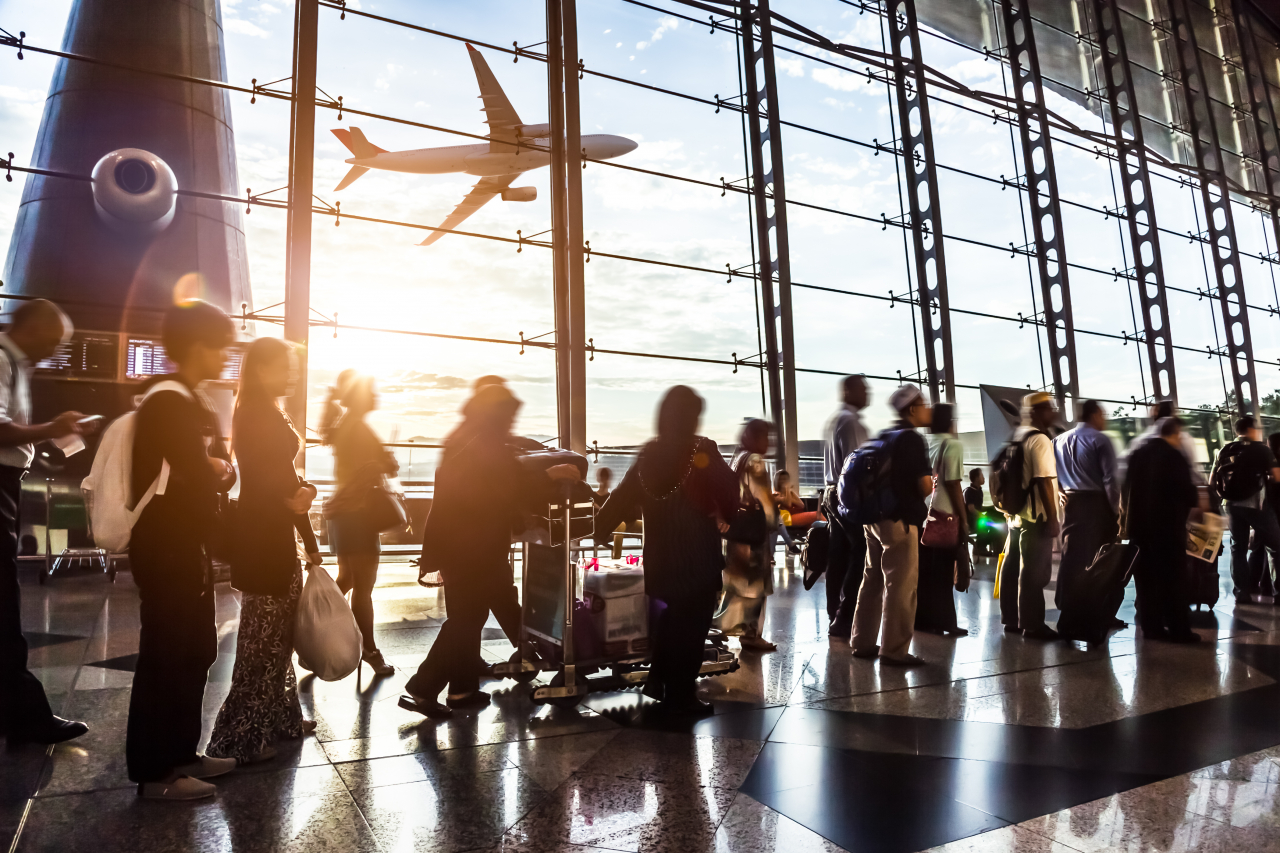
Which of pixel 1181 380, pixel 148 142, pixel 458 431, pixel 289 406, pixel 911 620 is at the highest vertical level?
pixel 148 142

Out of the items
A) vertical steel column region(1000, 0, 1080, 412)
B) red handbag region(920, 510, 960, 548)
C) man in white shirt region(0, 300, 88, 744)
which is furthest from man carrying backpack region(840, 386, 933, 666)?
vertical steel column region(1000, 0, 1080, 412)

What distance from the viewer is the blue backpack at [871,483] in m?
3.64

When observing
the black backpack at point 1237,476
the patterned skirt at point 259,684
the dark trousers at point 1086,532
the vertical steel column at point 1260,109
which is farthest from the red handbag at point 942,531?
the vertical steel column at point 1260,109

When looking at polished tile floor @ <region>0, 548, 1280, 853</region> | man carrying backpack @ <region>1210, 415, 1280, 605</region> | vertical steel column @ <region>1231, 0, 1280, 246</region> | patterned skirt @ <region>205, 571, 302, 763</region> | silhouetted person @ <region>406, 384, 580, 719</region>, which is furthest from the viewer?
vertical steel column @ <region>1231, 0, 1280, 246</region>

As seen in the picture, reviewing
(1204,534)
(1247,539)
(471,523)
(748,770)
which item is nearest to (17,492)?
(471,523)

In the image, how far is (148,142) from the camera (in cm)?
701

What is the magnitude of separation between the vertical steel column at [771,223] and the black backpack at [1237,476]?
4483 millimetres

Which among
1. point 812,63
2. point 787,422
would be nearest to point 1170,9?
point 812,63

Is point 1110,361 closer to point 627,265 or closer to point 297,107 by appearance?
point 627,265

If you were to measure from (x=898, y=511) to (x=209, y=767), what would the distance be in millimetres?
2790

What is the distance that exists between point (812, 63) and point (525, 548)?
9.21 meters

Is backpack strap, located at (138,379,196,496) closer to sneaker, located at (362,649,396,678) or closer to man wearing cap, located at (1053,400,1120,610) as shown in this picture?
sneaker, located at (362,649,396,678)

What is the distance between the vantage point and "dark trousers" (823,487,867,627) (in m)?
4.27

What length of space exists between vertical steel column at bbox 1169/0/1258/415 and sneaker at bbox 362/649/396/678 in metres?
15.2
